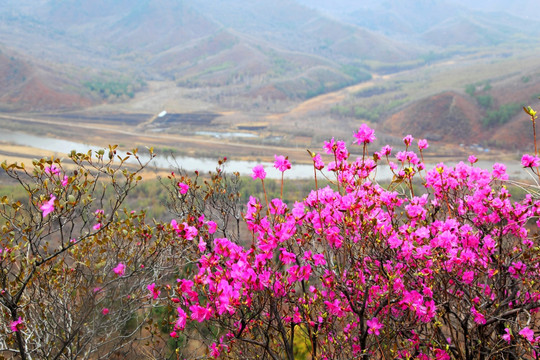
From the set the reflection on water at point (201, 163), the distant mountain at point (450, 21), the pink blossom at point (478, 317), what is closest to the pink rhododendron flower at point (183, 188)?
the pink blossom at point (478, 317)

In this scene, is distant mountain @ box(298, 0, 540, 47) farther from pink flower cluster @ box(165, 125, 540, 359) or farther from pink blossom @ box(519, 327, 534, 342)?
pink blossom @ box(519, 327, 534, 342)

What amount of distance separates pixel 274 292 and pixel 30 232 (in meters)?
2.13

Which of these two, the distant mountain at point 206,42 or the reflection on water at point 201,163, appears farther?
the distant mountain at point 206,42

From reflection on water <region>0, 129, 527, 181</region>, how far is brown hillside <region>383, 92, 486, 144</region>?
7.11 m

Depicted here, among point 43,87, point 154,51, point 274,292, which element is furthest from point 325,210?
point 154,51

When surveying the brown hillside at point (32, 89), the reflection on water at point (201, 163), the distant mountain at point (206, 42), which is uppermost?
the distant mountain at point (206, 42)

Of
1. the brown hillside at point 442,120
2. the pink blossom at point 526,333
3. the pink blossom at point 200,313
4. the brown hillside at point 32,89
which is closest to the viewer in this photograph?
the pink blossom at point 200,313

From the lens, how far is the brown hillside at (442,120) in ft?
115

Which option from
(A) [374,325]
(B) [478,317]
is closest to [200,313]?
(A) [374,325]

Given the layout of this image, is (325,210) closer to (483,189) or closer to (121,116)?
(483,189)

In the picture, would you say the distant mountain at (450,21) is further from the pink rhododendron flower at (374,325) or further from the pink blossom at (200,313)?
the pink blossom at (200,313)

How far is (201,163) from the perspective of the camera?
96.3 feet

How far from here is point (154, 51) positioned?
334ft

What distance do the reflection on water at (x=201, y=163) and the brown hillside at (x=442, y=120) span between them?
23.3 feet
